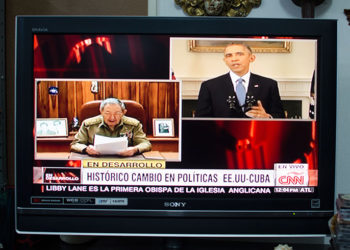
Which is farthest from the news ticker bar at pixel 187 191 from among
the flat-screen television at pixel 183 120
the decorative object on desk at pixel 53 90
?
the decorative object on desk at pixel 53 90

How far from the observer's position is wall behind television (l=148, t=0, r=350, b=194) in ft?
5.14

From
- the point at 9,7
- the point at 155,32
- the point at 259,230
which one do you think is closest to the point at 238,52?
the point at 155,32

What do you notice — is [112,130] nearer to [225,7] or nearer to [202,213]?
[202,213]

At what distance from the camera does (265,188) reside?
126 centimetres

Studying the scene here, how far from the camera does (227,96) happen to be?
49.8 inches

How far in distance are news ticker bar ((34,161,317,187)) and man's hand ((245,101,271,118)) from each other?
0.56ft

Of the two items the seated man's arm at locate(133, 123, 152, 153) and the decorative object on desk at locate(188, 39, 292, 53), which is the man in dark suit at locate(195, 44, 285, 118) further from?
the seated man's arm at locate(133, 123, 152, 153)

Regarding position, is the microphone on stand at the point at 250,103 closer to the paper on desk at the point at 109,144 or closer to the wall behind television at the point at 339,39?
the paper on desk at the point at 109,144

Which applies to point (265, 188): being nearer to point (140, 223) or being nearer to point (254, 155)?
point (254, 155)

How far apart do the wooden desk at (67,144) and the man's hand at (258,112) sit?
255mm

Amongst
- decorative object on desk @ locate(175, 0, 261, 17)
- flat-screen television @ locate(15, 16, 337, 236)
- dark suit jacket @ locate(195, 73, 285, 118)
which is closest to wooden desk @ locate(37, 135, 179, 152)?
flat-screen television @ locate(15, 16, 337, 236)

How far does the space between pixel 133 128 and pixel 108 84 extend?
0.17 meters

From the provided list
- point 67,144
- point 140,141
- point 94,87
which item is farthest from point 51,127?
point 140,141

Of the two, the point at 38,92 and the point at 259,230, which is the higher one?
the point at 38,92
